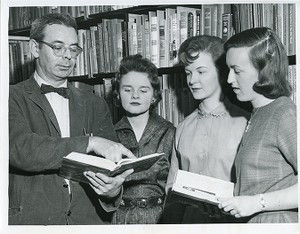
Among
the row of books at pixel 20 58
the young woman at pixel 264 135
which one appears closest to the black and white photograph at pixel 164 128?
the young woman at pixel 264 135

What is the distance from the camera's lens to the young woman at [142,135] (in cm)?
170

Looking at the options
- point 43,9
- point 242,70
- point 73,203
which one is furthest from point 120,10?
point 73,203

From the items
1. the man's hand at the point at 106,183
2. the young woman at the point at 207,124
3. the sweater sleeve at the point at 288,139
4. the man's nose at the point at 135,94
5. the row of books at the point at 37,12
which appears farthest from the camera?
the man's nose at the point at 135,94

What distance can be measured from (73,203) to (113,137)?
0.31 metres

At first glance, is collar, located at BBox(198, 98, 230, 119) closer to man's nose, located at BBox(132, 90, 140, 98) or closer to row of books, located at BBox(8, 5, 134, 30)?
man's nose, located at BBox(132, 90, 140, 98)

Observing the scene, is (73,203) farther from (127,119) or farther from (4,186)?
(127,119)

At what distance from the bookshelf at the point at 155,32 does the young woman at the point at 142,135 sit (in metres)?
0.09

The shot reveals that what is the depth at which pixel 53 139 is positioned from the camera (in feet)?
4.93

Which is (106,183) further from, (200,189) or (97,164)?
(200,189)

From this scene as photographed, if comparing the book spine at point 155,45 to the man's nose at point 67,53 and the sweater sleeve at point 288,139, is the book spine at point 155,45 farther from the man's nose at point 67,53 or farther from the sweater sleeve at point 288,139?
the sweater sleeve at point 288,139

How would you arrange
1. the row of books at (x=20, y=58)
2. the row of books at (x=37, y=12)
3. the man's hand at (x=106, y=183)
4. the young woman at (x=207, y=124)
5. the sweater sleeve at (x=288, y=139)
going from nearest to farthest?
the sweater sleeve at (x=288, y=139), the man's hand at (x=106, y=183), the young woman at (x=207, y=124), the row of books at (x=37, y=12), the row of books at (x=20, y=58)

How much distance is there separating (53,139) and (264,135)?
71 centimetres

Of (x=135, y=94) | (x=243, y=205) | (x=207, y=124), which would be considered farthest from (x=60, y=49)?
(x=243, y=205)

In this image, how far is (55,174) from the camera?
155 cm
